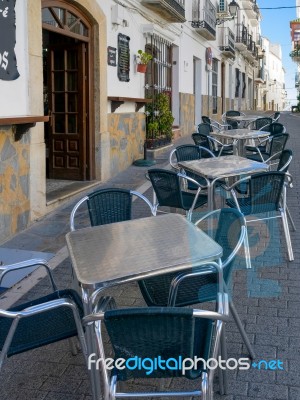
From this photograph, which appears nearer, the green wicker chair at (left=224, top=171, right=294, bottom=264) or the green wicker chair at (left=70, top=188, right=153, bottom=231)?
the green wicker chair at (left=70, top=188, right=153, bottom=231)

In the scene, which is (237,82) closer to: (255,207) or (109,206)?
(255,207)

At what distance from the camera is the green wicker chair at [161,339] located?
6.72 feet

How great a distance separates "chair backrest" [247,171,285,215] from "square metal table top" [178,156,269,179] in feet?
1.66

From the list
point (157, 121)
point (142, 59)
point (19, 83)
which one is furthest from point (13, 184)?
point (157, 121)

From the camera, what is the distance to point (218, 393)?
2871mm

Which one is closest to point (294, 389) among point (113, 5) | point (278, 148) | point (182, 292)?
point (182, 292)

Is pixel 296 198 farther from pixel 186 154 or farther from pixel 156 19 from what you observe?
pixel 156 19

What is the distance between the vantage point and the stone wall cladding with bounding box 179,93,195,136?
16.0 m

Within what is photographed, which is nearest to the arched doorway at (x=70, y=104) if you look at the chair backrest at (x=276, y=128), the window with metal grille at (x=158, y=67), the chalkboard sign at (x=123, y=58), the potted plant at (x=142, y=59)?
the chalkboard sign at (x=123, y=58)

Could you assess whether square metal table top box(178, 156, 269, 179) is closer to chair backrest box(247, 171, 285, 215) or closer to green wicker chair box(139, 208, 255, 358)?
chair backrest box(247, 171, 285, 215)

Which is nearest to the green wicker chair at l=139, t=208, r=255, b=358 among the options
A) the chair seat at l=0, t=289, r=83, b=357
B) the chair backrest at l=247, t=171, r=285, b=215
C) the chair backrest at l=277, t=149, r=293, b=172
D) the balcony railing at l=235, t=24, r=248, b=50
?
the chair seat at l=0, t=289, r=83, b=357

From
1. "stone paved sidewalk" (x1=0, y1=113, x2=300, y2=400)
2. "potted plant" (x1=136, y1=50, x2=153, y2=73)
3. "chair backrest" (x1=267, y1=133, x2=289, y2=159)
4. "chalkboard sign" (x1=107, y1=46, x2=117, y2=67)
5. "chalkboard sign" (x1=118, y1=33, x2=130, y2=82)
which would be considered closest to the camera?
"stone paved sidewalk" (x1=0, y1=113, x2=300, y2=400)

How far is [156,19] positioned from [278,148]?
5.98 metres

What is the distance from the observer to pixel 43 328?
9.05 feet
